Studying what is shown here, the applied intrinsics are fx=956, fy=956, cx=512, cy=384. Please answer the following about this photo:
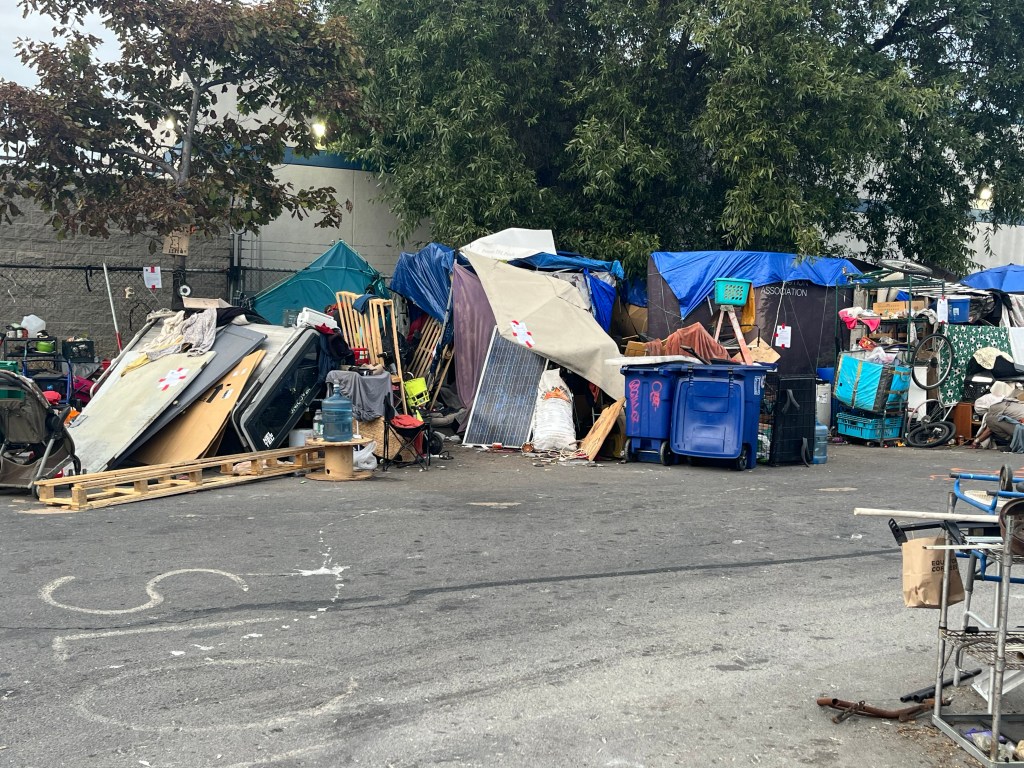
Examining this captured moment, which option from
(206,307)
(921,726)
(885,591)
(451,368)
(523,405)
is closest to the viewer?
(921,726)

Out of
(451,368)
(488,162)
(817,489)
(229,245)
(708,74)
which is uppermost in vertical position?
(708,74)

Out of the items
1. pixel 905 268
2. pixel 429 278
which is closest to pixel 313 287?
pixel 429 278

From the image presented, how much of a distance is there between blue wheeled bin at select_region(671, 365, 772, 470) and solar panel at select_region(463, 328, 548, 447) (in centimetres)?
245

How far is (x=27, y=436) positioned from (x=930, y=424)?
13.3 meters

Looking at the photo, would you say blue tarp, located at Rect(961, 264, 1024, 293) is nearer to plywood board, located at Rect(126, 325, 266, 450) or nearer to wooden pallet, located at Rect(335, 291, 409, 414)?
wooden pallet, located at Rect(335, 291, 409, 414)

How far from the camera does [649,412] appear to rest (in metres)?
12.7

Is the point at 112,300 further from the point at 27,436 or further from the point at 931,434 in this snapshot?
the point at 931,434

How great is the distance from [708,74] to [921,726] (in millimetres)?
15094

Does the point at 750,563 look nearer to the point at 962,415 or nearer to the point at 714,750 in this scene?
the point at 714,750

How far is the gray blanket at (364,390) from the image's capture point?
38.1ft

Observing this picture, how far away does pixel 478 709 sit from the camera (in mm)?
4426

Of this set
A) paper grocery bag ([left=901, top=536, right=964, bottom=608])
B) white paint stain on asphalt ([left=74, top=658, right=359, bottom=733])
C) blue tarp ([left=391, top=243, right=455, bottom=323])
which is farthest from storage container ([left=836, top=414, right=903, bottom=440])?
white paint stain on asphalt ([left=74, top=658, right=359, bottom=733])

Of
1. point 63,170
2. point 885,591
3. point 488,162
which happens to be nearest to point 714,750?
point 885,591

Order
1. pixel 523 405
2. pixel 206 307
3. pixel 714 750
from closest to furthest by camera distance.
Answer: pixel 714 750
pixel 206 307
pixel 523 405
